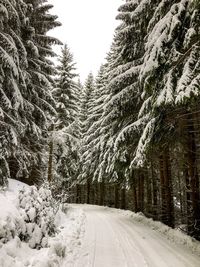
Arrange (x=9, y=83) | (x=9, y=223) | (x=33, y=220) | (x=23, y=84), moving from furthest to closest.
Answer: (x=23, y=84)
(x=9, y=83)
(x=33, y=220)
(x=9, y=223)

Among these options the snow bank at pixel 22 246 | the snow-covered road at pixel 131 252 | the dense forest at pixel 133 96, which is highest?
the dense forest at pixel 133 96

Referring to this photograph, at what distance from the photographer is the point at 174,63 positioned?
29.0 feet

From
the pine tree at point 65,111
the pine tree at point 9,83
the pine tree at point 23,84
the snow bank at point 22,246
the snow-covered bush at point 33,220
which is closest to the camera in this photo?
the snow bank at point 22,246

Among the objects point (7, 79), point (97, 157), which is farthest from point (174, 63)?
point (97, 157)

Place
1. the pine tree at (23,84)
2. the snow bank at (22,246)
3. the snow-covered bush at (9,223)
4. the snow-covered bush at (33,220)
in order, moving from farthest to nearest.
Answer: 1. the pine tree at (23,84)
2. the snow-covered bush at (33,220)
3. the snow-covered bush at (9,223)
4. the snow bank at (22,246)

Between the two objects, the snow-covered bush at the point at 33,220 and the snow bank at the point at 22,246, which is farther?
the snow-covered bush at the point at 33,220

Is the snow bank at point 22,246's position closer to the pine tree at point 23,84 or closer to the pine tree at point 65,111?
the pine tree at point 23,84

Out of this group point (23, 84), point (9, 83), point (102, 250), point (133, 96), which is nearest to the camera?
point (102, 250)

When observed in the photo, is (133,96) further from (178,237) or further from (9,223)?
(9,223)

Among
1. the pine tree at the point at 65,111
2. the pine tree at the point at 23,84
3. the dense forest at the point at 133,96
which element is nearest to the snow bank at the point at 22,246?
the dense forest at the point at 133,96

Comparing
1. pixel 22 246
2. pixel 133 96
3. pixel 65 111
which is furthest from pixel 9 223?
pixel 65 111

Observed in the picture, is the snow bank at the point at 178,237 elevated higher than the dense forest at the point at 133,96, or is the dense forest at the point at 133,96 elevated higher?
the dense forest at the point at 133,96

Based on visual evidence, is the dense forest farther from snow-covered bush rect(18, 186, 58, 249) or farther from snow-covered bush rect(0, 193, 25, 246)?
snow-covered bush rect(0, 193, 25, 246)

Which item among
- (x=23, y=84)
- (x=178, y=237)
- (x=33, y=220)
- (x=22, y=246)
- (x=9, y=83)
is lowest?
(x=178, y=237)
